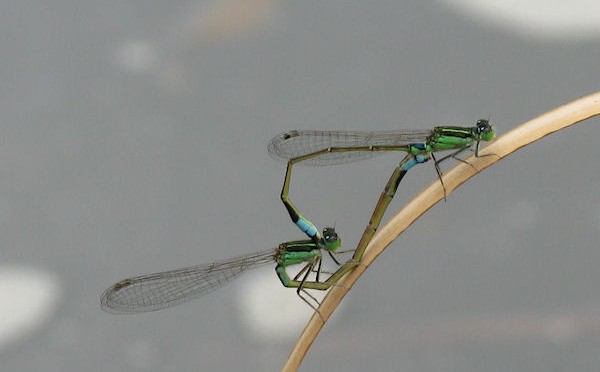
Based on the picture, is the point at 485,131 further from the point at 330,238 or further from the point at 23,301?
the point at 23,301

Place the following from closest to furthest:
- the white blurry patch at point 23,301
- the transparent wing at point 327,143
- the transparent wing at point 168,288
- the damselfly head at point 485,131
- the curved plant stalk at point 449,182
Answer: the curved plant stalk at point 449,182 → the damselfly head at point 485,131 → the transparent wing at point 327,143 → the transparent wing at point 168,288 → the white blurry patch at point 23,301

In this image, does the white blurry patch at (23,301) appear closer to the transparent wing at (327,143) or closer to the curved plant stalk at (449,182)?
the transparent wing at (327,143)

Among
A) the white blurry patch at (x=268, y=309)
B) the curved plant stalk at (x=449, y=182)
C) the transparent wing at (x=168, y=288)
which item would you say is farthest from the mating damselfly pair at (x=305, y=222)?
the white blurry patch at (x=268, y=309)

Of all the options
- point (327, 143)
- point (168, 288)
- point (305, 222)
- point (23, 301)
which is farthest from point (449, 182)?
point (23, 301)

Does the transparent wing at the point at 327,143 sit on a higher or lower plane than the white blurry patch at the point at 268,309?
lower

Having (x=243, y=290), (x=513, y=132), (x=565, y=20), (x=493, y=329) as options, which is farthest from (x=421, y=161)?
(x=565, y=20)

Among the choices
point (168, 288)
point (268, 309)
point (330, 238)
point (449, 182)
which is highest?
point (268, 309)
